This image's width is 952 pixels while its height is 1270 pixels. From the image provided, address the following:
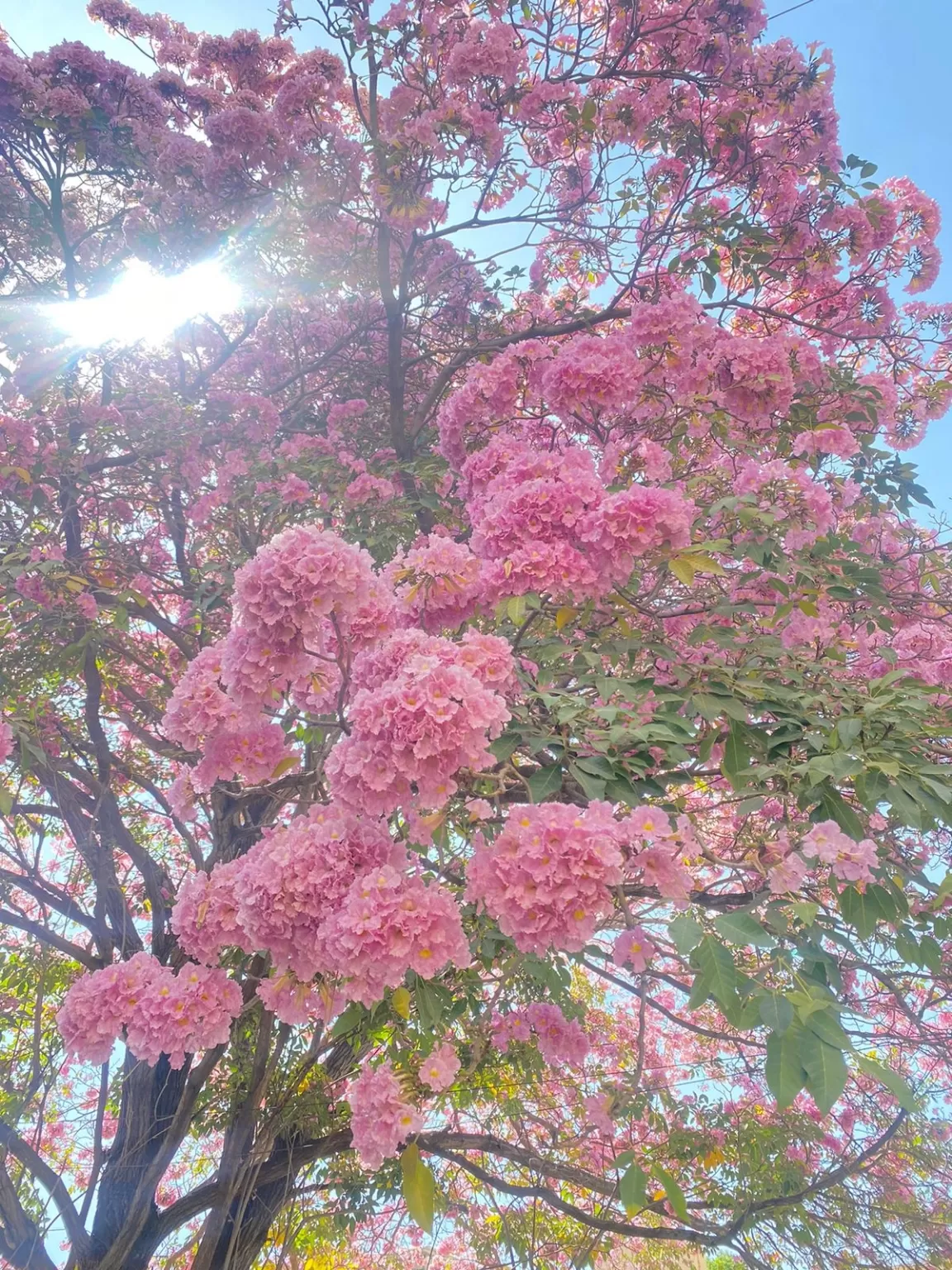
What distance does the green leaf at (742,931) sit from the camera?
1.24 m

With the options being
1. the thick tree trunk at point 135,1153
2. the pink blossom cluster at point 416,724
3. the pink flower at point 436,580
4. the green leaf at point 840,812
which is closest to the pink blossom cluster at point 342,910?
the pink blossom cluster at point 416,724

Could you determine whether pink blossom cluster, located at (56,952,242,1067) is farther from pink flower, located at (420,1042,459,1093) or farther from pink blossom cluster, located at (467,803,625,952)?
pink blossom cluster, located at (467,803,625,952)

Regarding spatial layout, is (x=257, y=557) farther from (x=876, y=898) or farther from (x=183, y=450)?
(x=183, y=450)

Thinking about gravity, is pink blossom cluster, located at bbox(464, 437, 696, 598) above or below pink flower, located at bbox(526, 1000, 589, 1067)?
above

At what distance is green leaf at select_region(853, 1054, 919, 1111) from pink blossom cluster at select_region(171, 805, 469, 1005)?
29.3 inches

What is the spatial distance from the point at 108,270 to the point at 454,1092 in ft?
16.1

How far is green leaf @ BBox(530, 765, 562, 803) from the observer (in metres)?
1.62

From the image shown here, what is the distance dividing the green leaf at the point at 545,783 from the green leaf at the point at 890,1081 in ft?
2.41

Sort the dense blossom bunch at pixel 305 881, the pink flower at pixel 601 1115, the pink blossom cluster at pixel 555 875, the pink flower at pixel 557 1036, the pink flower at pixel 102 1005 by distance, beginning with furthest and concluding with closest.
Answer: the pink flower at pixel 557 1036 < the pink flower at pixel 601 1115 < the pink flower at pixel 102 1005 < the dense blossom bunch at pixel 305 881 < the pink blossom cluster at pixel 555 875

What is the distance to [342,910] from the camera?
147 cm

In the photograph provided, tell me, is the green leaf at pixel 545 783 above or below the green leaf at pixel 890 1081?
above

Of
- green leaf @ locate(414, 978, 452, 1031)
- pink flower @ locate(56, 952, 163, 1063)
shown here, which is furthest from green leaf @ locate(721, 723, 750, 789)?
pink flower @ locate(56, 952, 163, 1063)

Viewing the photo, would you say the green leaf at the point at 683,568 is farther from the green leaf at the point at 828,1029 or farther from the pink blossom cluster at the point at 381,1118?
the pink blossom cluster at the point at 381,1118

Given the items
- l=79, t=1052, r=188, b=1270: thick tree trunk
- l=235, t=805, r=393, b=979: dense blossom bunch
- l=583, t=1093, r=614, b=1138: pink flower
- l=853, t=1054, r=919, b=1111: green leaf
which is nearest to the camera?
l=853, t=1054, r=919, b=1111: green leaf
